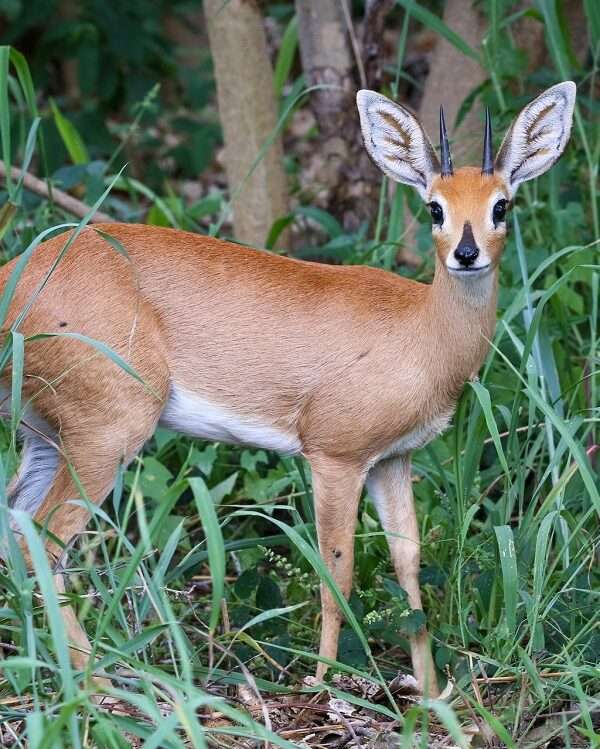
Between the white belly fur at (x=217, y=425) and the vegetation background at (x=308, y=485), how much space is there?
0.18m

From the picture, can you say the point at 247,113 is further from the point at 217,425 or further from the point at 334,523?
the point at 334,523

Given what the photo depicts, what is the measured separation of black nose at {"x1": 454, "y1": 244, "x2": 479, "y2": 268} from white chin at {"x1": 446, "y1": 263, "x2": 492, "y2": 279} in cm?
4

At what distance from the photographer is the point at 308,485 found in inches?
183

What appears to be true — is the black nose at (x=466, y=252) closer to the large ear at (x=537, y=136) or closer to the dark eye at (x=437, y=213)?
the dark eye at (x=437, y=213)

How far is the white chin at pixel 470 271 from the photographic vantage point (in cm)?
392

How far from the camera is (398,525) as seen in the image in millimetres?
4559

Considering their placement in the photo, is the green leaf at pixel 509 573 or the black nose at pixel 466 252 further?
the black nose at pixel 466 252

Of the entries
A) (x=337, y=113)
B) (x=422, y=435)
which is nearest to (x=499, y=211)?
(x=422, y=435)

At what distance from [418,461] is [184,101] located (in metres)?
5.04

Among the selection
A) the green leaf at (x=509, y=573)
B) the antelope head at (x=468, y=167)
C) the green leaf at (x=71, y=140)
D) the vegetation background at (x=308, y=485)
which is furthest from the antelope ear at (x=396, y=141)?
the green leaf at (x=71, y=140)

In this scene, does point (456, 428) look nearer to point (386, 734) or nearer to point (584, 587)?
point (584, 587)

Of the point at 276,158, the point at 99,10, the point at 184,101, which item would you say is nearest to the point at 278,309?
the point at 276,158

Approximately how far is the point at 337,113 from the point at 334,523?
3.01m

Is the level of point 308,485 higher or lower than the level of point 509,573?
lower
